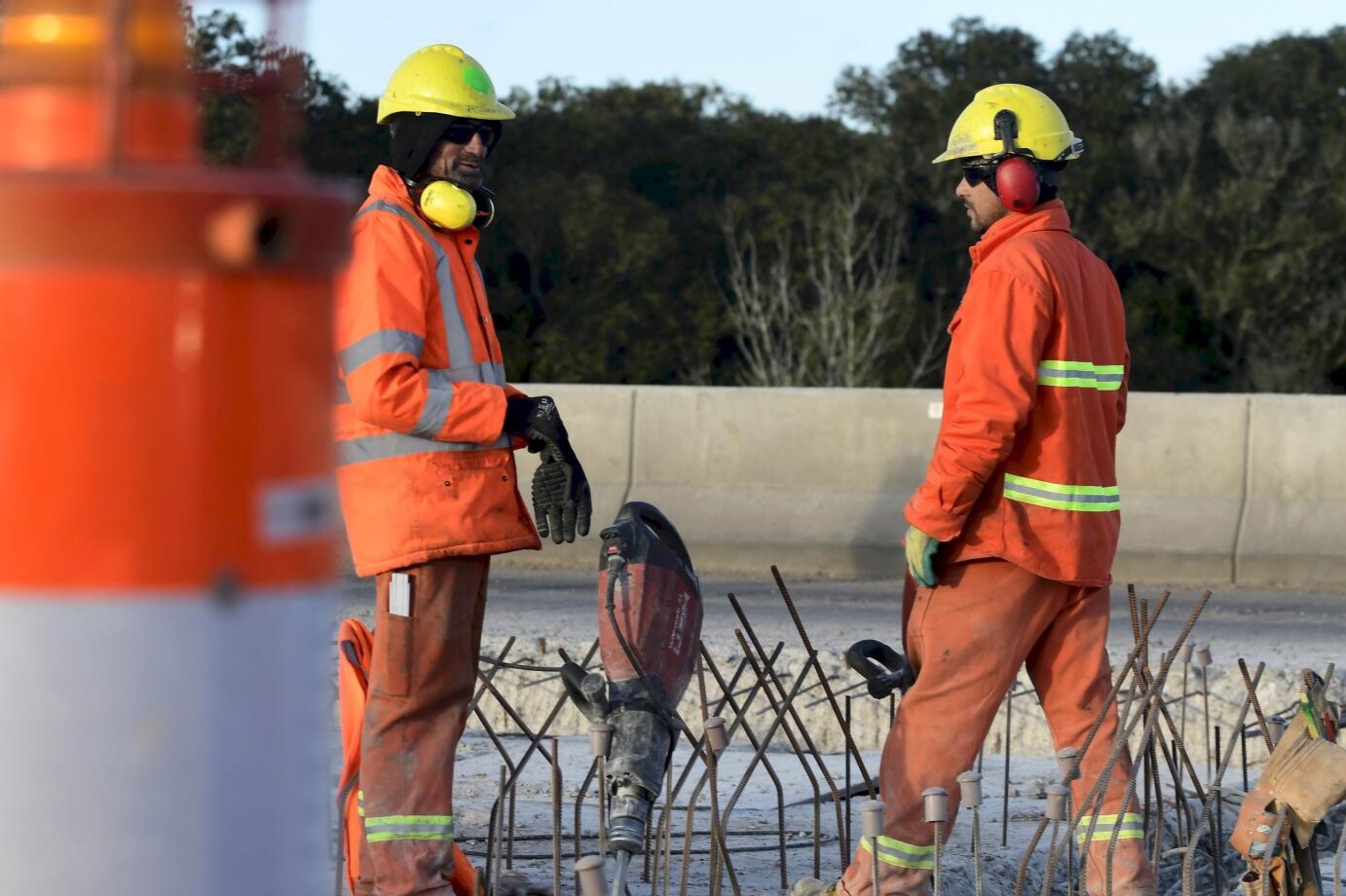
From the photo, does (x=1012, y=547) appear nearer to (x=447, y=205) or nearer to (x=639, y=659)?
(x=639, y=659)

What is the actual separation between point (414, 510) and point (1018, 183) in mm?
1465

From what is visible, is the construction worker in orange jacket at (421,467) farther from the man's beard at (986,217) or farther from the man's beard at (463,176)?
the man's beard at (986,217)

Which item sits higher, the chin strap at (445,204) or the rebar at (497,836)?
the chin strap at (445,204)

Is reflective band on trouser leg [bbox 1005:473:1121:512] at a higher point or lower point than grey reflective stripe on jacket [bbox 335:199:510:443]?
lower

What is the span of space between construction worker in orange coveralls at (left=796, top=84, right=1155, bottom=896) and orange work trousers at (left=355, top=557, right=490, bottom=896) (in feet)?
2.86

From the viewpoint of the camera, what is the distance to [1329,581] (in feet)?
35.4

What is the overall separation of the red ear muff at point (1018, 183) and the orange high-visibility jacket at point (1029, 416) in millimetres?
42

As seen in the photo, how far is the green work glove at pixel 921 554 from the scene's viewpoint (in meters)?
4.09

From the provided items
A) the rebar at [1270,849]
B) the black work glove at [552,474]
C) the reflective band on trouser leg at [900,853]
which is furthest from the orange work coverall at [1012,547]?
the black work glove at [552,474]

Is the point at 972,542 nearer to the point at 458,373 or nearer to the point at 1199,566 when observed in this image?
the point at 458,373

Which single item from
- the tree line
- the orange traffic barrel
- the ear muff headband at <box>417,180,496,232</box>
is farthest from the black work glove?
the tree line

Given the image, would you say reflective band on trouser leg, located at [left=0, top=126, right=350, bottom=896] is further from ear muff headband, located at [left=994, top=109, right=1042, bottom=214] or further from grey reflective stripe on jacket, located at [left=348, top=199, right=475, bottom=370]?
ear muff headband, located at [left=994, top=109, right=1042, bottom=214]

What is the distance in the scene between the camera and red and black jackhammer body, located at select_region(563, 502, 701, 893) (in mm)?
4223

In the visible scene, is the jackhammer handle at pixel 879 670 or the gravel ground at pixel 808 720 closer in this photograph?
the jackhammer handle at pixel 879 670
